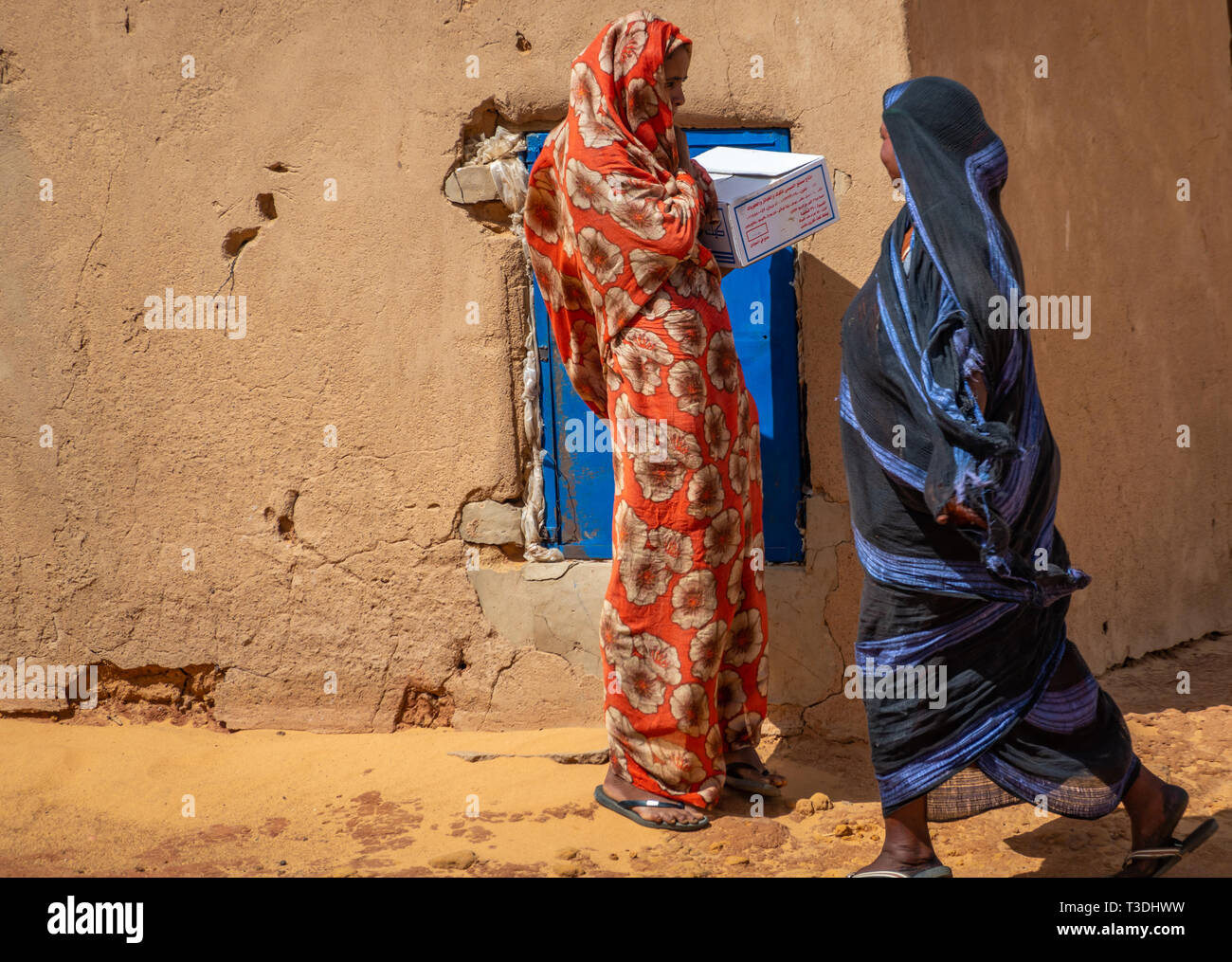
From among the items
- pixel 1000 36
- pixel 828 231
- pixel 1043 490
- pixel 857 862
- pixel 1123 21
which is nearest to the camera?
pixel 1043 490

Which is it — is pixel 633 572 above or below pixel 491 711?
above

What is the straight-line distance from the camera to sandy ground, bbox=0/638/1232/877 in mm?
2994

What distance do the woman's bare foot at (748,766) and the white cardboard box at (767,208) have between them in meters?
1.49

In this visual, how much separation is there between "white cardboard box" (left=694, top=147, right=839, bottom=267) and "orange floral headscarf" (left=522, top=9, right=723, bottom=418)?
57 mm

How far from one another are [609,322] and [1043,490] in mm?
1270

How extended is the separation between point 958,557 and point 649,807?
1.22 meters

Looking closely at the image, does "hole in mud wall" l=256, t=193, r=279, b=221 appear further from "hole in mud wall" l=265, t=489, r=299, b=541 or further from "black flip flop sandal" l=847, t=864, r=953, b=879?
"black flip flop sandal" l=847, t=864, r=953, b=879

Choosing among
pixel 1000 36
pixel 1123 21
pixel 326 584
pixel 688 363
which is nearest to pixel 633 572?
pixel 688 363

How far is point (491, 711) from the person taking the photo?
394cm

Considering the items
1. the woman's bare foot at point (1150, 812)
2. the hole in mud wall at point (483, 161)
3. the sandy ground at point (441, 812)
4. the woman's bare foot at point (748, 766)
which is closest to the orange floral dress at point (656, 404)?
the woman's bare foot at point (748, 766)

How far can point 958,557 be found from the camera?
2.52 metres

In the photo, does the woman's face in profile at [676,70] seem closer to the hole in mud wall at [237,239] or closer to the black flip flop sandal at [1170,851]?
the hole in mud wall at [237,239]

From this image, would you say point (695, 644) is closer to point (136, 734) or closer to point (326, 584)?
point (326, 584)

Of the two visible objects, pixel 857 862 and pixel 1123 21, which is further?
pixel 1123 21
